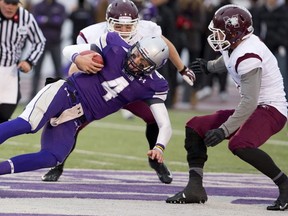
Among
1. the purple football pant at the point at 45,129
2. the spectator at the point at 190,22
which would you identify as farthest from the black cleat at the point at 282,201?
the spectator at the point at 190,22

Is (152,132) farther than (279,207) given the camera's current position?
Yes

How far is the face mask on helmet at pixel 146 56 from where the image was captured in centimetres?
729

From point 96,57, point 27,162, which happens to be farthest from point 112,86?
point 27,162

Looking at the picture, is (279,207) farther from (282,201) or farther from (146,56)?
(146,56)

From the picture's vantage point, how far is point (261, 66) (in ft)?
23.3

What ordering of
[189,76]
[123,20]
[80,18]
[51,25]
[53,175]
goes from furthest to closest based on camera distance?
[80,18], [51,25], [53,175], [189,76], [123,20]

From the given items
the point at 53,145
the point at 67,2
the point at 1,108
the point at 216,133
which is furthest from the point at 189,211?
the point at 67,2

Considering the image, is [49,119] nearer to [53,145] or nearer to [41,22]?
[53,145]

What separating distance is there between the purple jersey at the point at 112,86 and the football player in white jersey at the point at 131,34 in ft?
1.99

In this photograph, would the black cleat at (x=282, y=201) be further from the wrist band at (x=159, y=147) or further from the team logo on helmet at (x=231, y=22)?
the team logo on helmet at (x=231, y=22)

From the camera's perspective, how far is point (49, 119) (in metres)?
7.44

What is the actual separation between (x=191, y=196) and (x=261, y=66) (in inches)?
39.2

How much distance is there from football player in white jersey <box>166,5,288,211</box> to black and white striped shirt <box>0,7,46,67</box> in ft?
9.88

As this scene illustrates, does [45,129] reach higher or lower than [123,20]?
lower
